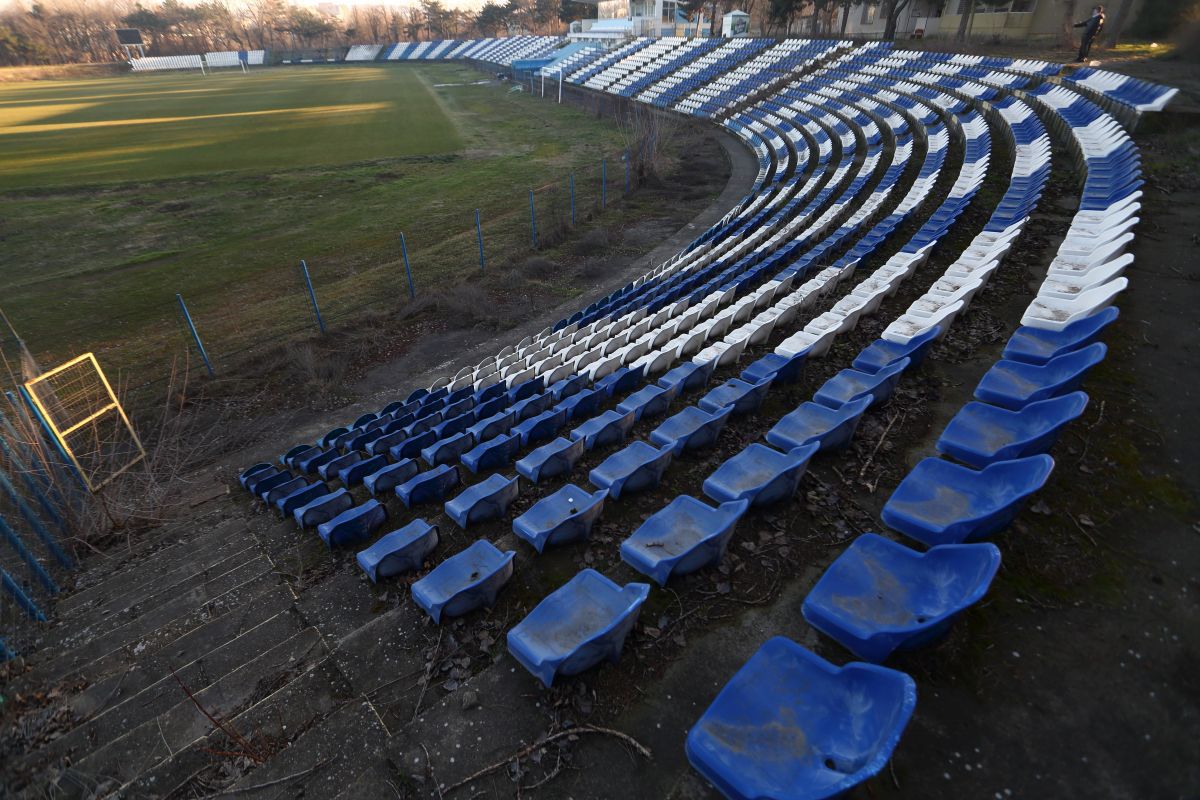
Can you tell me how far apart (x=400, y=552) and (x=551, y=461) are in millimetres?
1890

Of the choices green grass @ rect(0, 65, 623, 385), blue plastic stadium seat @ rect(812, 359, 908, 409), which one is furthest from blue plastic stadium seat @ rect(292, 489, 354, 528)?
green grass @ rect(0, 65, 623, 385)

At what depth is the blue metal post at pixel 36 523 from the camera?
638 centimetres

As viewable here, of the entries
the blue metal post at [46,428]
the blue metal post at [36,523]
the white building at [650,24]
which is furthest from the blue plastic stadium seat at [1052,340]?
the white building at [650,24]

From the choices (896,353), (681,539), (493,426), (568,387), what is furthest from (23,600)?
(896,353)

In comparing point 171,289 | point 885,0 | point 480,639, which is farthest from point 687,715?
point 885,0

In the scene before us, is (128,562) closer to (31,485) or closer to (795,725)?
(31,485)

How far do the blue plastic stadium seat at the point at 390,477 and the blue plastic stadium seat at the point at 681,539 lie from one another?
138 inches

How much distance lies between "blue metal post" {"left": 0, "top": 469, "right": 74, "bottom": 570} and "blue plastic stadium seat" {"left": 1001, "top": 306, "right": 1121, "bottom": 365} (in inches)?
437

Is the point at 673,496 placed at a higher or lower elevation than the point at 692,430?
lower

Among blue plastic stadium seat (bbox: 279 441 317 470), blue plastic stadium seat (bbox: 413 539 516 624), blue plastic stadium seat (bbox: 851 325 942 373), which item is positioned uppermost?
blue plastic stadium seat (bbox: 851 325 942 373)

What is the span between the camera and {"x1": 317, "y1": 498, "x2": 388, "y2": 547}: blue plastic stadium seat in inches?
243

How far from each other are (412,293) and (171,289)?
771 centimetres

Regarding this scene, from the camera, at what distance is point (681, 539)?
4.96 m

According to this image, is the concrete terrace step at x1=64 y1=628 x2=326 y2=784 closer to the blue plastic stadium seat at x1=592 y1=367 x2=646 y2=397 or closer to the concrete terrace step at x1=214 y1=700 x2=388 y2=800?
the concrete terrace step at x1=214 y1=700 x2=388 y2=800
